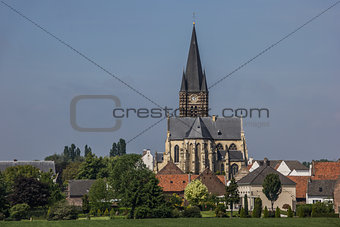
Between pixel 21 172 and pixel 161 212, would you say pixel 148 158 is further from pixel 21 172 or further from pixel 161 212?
pixel 161 212

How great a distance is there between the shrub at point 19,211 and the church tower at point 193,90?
94893 millimetres

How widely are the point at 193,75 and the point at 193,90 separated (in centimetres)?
384

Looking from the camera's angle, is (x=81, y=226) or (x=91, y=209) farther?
(x=91, y=209)

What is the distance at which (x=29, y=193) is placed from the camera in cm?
8325

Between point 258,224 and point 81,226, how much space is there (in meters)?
15.1

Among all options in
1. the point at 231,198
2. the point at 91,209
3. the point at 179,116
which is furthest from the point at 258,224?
the point at 179,116

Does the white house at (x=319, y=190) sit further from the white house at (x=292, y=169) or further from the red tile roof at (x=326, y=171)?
the white house at (x=292, y=169)

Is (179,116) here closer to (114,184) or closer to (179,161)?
(179,161)

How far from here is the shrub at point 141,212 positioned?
69.9 meters

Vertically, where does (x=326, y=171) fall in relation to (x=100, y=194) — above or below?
above

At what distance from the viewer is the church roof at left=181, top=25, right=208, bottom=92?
169250 mm

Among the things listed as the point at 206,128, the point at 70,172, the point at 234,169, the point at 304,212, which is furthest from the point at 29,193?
the point at 70,172

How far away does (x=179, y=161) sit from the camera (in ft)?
493

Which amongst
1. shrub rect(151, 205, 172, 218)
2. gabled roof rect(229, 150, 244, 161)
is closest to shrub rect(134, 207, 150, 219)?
shrub rect(151, 205, 172, 218)
